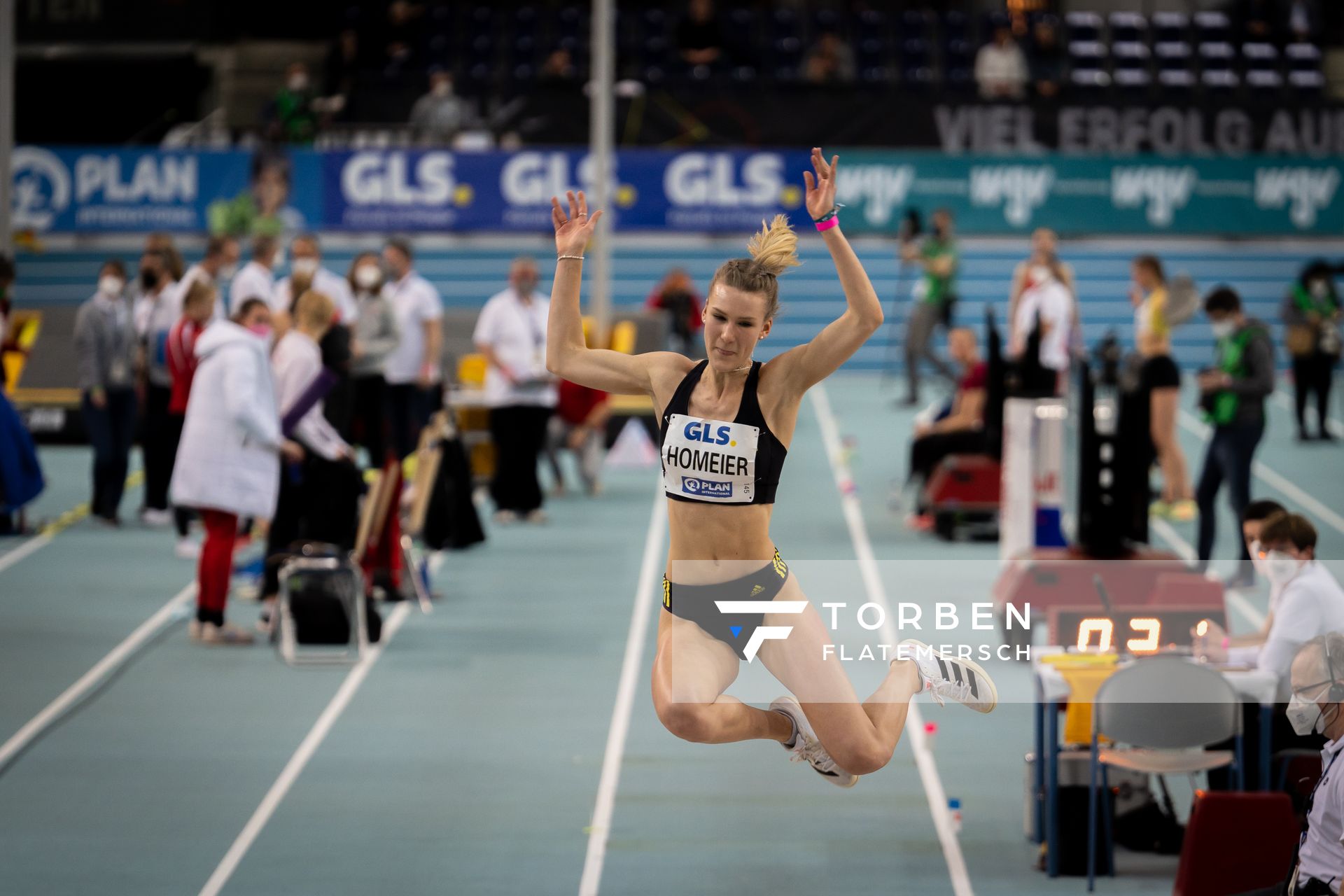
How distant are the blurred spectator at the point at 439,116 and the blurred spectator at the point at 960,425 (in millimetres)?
9894

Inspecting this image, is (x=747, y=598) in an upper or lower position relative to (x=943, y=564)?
upper

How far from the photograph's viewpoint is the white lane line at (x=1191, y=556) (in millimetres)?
10617

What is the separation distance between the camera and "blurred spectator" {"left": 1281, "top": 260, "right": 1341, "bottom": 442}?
1656 cm

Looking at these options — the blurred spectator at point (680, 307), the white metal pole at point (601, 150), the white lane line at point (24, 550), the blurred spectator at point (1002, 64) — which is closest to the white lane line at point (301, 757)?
the white lane line at point (24, 550)

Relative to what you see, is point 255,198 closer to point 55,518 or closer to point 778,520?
point 55,518

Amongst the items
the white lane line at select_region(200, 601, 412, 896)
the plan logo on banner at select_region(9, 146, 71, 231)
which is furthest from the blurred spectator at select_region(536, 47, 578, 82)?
the white lane line at select_region(200, 601, 412, 896)

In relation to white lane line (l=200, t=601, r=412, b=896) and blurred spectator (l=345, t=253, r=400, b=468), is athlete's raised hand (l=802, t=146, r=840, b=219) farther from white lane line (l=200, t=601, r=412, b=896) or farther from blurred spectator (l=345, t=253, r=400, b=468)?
blurred spectator (l=345, t=253, r=400, b=468)

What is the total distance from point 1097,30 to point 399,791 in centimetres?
2005

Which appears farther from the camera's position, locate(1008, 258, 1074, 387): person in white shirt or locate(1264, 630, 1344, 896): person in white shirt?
locate(1008, 258, 1074, 387): person in white shirt

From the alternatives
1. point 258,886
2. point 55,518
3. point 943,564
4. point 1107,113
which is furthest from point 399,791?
point 1107,113

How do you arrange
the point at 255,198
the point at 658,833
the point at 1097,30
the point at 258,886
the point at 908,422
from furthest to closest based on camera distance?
the point at 1097,30, the point at 255,198, the point at 908,422, the point at 658,833, the point at 258,886

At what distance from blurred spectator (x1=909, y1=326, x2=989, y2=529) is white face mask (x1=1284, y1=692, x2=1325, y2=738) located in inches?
335

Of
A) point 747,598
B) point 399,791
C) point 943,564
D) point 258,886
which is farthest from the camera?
point 943,564

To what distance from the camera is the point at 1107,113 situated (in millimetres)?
21969
